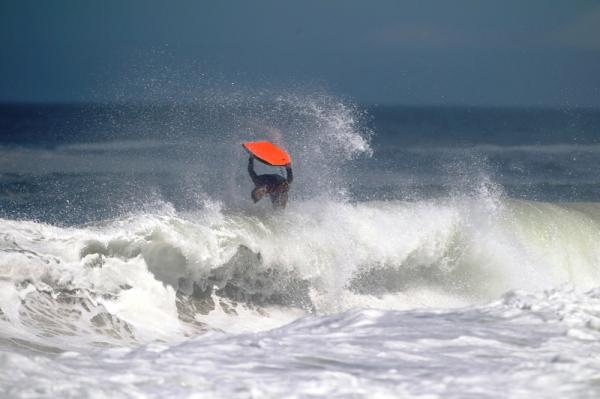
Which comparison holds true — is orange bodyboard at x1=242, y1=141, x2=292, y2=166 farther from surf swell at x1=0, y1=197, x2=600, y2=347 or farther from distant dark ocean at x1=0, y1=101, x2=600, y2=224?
distant dark ocean at x1=0, y1=101, x2=600, y2=224

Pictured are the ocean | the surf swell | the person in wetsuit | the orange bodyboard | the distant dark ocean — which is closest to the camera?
the ocean

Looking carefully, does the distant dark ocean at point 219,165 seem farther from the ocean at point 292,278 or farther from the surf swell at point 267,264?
the surf swell at point 267,264

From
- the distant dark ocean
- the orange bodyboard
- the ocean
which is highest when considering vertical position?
the distant dark ocean

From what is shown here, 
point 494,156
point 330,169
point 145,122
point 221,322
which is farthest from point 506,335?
point 145,122

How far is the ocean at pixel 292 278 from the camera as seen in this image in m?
5.13

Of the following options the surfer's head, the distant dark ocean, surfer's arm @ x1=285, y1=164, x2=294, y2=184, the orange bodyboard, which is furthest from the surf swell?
the distant dark ocean

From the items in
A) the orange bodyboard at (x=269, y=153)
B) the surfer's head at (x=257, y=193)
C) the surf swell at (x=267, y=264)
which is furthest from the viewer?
the surfer's head at (x=257, y=193)

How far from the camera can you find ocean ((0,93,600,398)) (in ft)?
16.8

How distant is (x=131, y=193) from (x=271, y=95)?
541 centimetres

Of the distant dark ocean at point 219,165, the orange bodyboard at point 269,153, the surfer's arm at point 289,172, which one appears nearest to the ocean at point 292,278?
the distant dark ocean at point 219,165

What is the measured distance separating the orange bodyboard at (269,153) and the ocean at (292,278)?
105 cm

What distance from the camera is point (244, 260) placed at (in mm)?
12750

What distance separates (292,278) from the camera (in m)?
13.3

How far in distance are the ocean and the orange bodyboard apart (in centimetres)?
105
